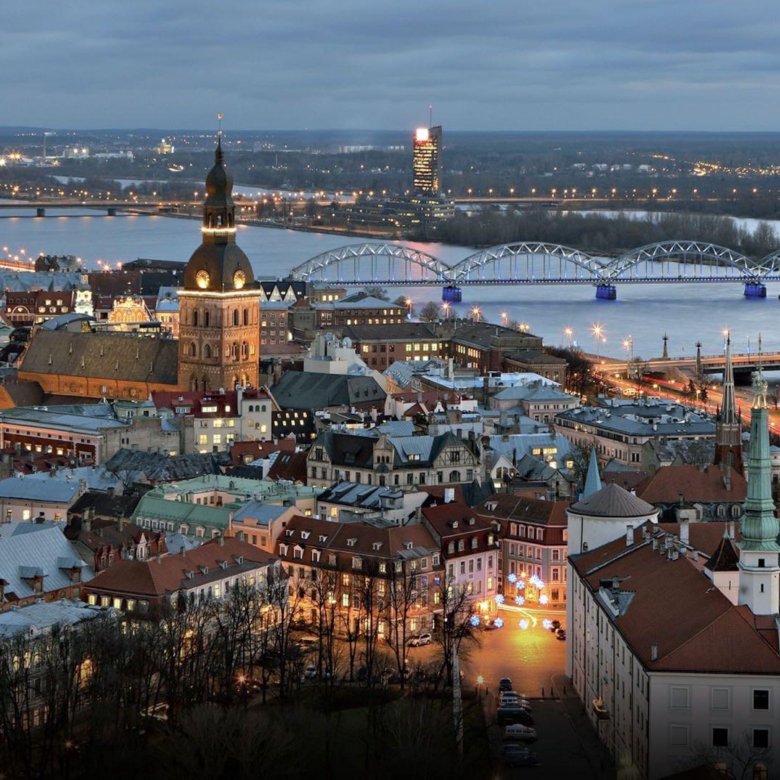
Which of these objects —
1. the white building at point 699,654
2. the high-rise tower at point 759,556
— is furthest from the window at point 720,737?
the high-rise tower at point 759,556

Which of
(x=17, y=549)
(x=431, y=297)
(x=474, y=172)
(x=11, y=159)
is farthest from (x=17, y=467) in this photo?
(x=11, y=159)

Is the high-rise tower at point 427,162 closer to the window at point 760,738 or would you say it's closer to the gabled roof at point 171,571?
the gabled roof at point 171,571

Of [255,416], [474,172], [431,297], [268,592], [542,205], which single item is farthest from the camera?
[474,172]

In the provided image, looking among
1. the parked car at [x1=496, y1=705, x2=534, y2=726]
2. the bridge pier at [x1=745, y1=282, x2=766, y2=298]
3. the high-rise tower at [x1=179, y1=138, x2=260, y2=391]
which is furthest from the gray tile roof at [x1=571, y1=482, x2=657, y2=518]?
the bridge pier at [x1=745, y1=282, x2=766, y2=298]

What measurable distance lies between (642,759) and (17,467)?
15648 millimetres

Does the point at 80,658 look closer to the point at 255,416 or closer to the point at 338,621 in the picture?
the point at 338,621

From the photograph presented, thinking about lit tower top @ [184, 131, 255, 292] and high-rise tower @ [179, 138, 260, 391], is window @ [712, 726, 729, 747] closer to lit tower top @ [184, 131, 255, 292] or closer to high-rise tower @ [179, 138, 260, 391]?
high-rise tower @ [179, 138, 260, 391]

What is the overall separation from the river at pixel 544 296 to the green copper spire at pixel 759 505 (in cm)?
3937

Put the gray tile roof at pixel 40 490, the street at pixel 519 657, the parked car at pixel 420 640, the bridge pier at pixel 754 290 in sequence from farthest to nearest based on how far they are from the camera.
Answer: the bridge pier at pixel 754 290
the gray tile roof at pixel 40 490
the parked car at pixel 420 640
the street at pixel 519 657

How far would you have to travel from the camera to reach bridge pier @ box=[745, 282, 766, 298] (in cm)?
8450

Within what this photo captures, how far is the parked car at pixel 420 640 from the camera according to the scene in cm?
2500

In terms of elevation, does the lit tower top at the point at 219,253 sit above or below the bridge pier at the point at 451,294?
above

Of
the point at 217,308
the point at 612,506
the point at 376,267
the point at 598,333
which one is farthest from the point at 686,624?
the point at 376,267

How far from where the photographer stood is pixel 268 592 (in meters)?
24.6
